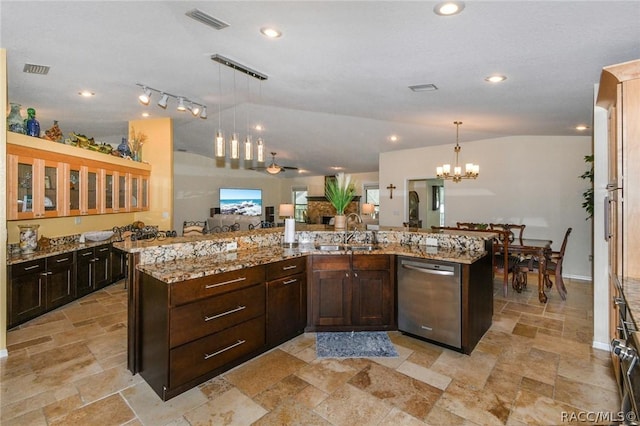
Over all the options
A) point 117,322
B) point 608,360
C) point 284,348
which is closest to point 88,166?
point 117,322

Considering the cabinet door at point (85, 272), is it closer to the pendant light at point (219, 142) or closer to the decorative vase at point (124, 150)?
→ the decorative vase at point (124, 150)

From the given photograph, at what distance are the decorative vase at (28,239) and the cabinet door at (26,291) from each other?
31 cm

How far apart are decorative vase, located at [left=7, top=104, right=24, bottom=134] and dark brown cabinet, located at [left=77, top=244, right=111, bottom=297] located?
164cm

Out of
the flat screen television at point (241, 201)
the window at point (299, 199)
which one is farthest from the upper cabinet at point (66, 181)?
the window at point (299, 199)

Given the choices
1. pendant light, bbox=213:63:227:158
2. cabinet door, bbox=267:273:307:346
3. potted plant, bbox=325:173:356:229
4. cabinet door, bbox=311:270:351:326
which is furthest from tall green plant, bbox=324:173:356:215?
pendant light, bbox=213:63:227:158

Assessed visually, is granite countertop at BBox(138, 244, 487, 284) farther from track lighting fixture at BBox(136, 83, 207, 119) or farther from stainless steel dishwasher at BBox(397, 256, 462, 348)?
track lighting fixture at BBox(136, 83, 207, 119)

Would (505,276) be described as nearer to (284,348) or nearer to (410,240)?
(410,240)

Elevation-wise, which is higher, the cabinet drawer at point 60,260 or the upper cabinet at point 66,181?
the upper cabinet at point 66,181

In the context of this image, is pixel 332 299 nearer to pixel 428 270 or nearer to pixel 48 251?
pixel 428 270

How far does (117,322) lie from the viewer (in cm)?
361

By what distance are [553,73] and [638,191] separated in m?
1.23

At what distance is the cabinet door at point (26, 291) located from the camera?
3374 millimetres

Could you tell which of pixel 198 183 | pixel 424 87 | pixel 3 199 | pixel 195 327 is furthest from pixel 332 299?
pixel 198 183

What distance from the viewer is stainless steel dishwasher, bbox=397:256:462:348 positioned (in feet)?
9.36
